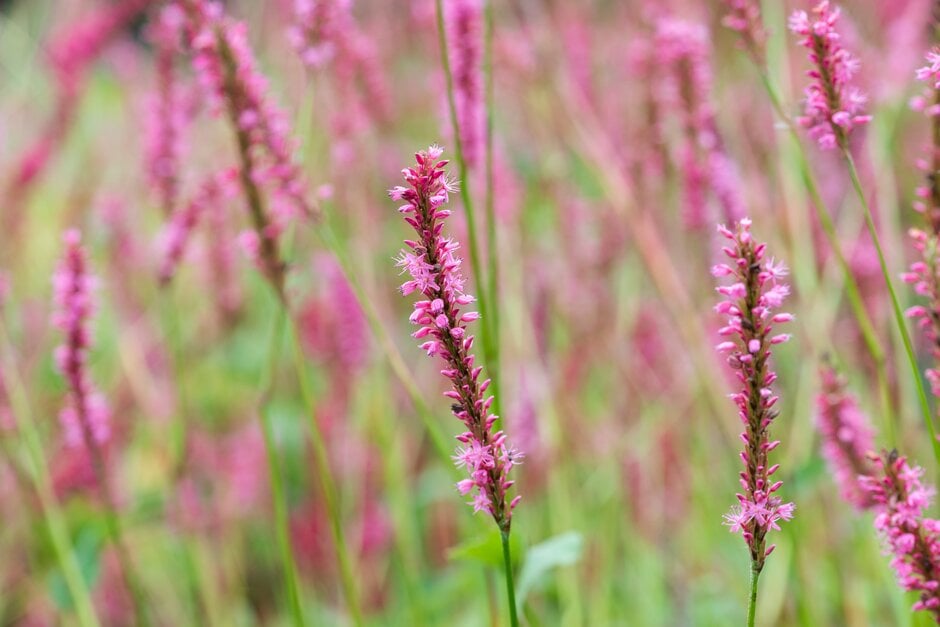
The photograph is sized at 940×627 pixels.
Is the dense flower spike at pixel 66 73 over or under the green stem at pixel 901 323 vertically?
over

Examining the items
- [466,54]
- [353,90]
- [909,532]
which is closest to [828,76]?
[909,532]

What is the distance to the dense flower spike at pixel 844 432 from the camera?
1.03 m

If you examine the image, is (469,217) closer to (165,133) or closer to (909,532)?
(909,532)

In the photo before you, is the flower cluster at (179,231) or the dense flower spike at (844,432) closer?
the dense flower spike at (844,432)

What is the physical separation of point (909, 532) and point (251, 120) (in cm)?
79

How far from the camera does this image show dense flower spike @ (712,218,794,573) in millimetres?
636

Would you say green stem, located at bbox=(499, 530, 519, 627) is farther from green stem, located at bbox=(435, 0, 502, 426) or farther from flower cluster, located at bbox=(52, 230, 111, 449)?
flower cluster, located at bbox=(52, 230, 111, 449)

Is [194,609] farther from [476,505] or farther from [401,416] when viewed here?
[476,505]

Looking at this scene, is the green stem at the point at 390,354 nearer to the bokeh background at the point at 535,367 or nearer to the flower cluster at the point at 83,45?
the bokeh background at the point at 535,367

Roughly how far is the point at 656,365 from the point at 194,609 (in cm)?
134

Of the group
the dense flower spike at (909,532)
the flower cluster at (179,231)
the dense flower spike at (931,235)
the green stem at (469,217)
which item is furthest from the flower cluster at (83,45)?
the dense flower spike at (909,532)

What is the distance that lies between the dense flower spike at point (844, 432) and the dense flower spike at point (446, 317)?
50 centimetres

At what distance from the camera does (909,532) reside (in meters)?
0.72

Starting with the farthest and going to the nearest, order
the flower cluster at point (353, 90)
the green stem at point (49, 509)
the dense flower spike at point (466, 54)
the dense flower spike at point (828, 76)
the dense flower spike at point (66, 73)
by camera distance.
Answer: the dense flower spike at point (66, 73) → the flower cluster at point (353, 90) → the green stem at point (49, 509) → the dense flower spike at point (466, 54) → the dense flower spike at point (828, 76)
